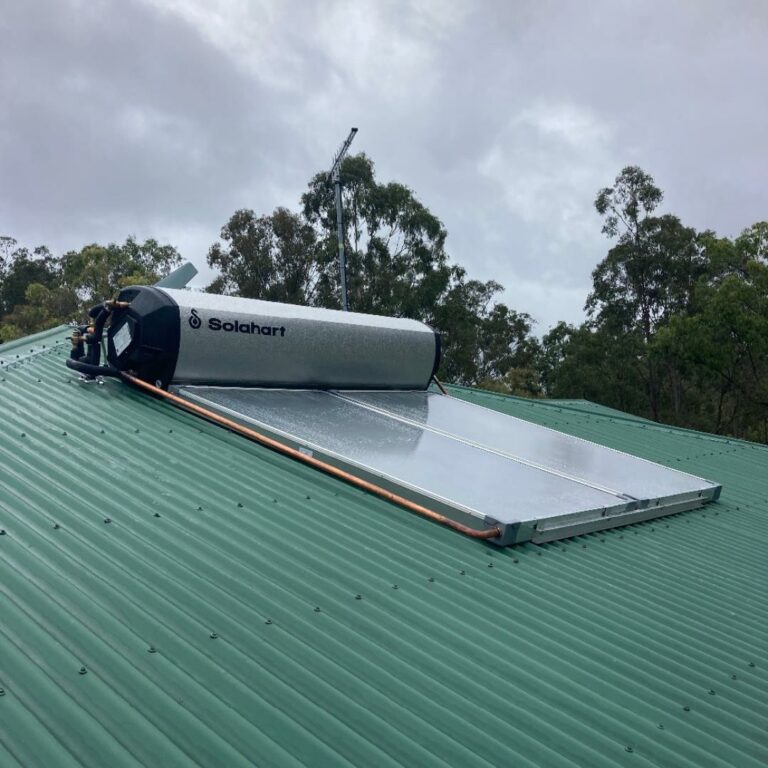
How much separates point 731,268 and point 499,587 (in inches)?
1282

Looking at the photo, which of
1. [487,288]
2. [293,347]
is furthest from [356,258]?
[293,347]

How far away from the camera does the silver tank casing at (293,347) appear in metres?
6.57

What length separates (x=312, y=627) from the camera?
3336 mm

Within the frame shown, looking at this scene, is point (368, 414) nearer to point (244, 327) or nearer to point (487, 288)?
point (244, 327)

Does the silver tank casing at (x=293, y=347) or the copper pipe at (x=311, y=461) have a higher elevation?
the silver tank casing at (x=293, y=347)

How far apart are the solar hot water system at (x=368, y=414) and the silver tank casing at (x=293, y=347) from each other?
0.01m

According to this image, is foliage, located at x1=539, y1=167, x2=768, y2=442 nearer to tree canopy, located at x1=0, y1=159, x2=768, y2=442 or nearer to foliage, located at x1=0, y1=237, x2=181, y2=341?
tree canopy, located at x1=0, y1=159, x2=768, y2=442

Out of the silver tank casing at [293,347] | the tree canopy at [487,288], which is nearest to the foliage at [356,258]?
the tree canopy at [487,288]

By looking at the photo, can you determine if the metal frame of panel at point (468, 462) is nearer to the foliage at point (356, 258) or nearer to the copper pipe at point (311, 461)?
the copper pipe at point (311, 461)

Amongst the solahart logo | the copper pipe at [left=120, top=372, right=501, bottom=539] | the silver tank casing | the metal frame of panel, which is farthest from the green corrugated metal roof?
the solahart logo

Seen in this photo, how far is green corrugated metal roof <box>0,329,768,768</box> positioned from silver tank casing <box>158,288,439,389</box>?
0.98m

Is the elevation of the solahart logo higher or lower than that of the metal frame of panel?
higher

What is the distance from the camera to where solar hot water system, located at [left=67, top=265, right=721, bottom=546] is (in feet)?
17.0

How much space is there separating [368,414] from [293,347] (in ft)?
3.15
